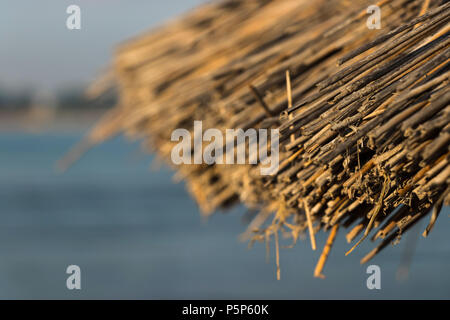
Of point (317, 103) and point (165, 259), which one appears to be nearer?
point (317, 103)

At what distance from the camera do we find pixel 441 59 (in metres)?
1.59

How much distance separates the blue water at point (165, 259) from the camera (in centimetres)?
938

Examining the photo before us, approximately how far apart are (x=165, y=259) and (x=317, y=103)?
9.96 meters

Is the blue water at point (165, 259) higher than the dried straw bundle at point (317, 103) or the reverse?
higher

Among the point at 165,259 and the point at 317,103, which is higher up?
the point at 165,259

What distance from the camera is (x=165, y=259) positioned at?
11.5m

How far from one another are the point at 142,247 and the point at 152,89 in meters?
9.43

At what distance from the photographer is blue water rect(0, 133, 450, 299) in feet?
30.8

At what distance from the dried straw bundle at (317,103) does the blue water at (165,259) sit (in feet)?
3.79

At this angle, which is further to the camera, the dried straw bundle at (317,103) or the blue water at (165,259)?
the blue water at (165,259)

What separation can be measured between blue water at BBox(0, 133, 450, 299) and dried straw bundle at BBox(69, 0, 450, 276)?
45.5 inches

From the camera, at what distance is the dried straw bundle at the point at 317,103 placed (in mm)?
1519
